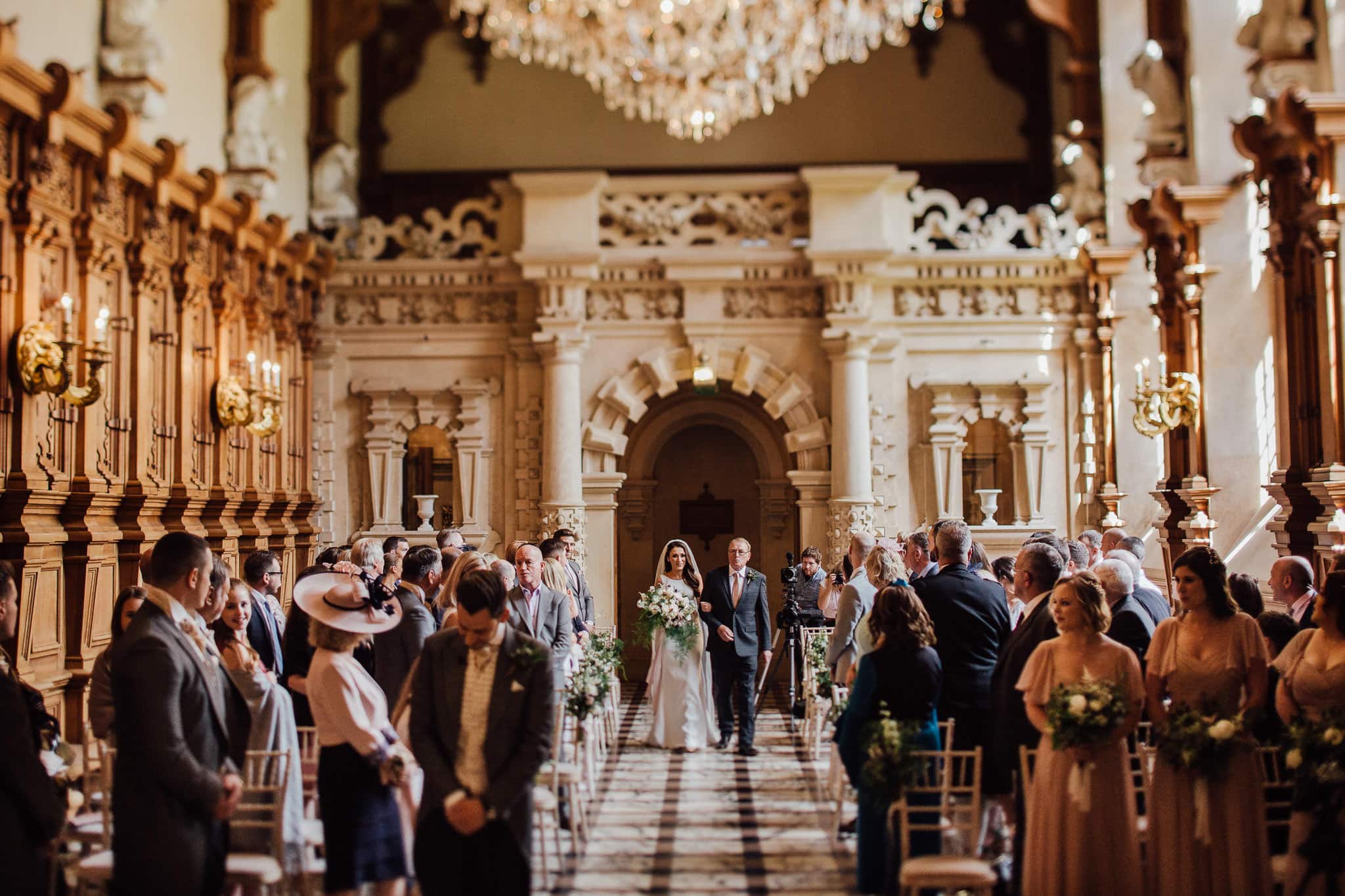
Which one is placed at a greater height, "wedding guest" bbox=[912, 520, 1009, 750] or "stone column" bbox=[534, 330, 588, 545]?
"stone column" bbox=[534, 330, 588, 545]

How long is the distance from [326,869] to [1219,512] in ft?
28.5

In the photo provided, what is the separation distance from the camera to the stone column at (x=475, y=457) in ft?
47.4

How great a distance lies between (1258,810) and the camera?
5.31 meters

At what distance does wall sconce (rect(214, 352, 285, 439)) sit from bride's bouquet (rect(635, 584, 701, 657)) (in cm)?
421

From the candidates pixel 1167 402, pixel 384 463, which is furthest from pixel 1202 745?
pixel 384 463

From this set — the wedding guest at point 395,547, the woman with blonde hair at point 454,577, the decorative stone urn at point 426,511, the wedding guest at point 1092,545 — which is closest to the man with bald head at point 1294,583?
the wedding guest at point 1092,545

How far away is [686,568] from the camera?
34.7 ft

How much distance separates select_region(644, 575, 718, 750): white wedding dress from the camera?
10.4 metres

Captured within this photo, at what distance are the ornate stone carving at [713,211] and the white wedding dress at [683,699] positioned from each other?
17.1 feet

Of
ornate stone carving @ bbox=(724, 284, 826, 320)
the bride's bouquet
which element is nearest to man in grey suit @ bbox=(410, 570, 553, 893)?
the bride's bouquet

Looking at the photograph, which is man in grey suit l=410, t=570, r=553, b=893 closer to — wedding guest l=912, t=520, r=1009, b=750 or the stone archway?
wedding guest l=912, t=520, r=1009, b=750

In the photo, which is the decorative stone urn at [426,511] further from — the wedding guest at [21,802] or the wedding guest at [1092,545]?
the wedding guest at [21,802]

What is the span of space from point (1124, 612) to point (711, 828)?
275 centimetres

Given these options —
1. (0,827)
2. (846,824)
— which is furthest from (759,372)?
(0,827)
